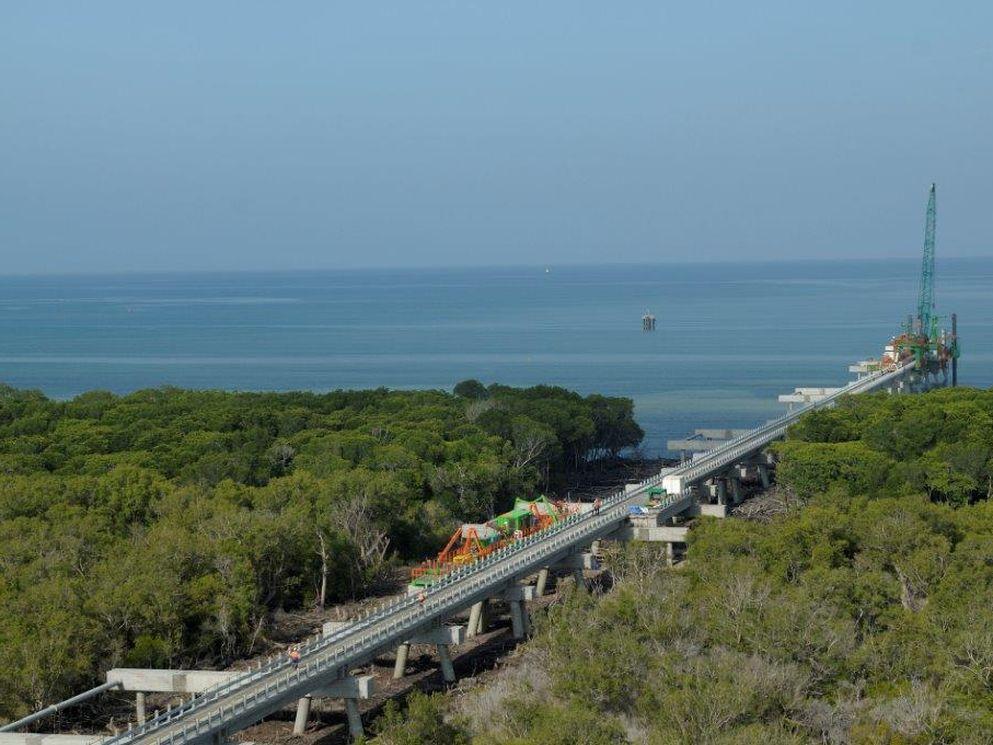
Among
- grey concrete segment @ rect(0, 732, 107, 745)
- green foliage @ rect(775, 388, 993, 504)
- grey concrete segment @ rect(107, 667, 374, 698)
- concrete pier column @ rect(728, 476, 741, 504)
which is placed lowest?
concrete pier column @ rect(728, 476, 741, 504)

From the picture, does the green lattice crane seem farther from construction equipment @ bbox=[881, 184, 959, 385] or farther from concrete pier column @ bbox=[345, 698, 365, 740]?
concrete pier column @ bbox=[345, 698, 365, 740]

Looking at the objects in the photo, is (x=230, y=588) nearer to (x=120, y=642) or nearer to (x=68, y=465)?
(x=120, y=642)

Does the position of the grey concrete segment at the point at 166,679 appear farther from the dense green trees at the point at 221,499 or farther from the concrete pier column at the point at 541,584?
the concrete pier column at the point at 541,584

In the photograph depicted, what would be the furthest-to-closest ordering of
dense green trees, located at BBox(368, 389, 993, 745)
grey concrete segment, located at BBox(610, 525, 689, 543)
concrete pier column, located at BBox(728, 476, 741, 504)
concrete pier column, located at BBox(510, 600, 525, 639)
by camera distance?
concrete pier column, located at BBox(728, 476, 741, 504) → grey concrete segment, located at BBox(610, 525, 689, 543) → concrete pier column, located at BBox(510, 600, 525, 639) → dense green trees, located at BBox(368, 389, 993, 745)

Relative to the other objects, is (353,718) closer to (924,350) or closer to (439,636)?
(439,636)

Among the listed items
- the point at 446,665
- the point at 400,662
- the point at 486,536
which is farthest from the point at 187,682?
the point at 486,536

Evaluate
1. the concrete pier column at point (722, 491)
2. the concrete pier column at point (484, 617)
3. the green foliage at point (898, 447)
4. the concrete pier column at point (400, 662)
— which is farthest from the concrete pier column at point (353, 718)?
the concrete pier column at point (722, 491)

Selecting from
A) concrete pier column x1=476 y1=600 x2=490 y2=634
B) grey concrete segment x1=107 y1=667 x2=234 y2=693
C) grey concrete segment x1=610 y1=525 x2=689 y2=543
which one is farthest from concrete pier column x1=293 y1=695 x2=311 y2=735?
grey concrete segment x1=610 y1=525 x2=689 y2=543

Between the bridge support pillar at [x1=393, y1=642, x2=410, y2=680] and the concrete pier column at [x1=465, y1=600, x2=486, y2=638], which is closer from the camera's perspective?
the bridge support pillar at [x1=393, y1=642, x2=410, y2=680]
